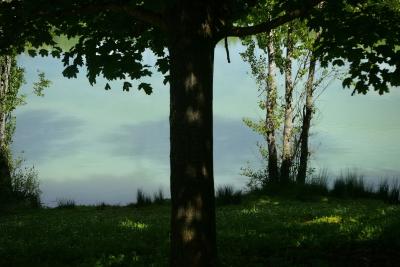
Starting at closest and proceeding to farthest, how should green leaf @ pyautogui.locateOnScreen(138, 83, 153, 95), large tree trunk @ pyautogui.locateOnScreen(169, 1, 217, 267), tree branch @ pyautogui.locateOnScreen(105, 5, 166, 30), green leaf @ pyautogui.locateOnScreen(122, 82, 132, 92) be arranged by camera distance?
1. large tree trunk @ pyautogui.locateOnScreen(169, 1, 217, 267)
2. tree branch @ pyautogui.locateOnScreen(105, 5, 166, 30)
3. green leaf @ pyautogui.locateOnScreen(138, 83, 153, 95)
4. green leaf @ pyautogui.locateOnScreen(122, 82, 132, 92)

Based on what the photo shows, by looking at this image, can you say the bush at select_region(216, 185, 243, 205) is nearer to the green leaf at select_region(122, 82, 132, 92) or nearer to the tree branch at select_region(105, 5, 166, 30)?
the green leaf at select_region(122, 82, 132, 92)

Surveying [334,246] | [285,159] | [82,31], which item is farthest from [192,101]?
[285,159]

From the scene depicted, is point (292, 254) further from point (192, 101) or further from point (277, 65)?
point (277, 65)

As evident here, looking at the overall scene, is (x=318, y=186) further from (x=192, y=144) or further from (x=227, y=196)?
(x=192, y=144)

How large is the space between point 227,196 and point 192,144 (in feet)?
53.7

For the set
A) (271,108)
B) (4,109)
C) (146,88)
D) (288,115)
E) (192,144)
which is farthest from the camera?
(4,109)

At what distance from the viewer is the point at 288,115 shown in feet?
94.3

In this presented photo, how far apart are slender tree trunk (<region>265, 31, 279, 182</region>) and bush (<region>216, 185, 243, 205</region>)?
4.87 metres

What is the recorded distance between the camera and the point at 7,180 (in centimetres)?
2700

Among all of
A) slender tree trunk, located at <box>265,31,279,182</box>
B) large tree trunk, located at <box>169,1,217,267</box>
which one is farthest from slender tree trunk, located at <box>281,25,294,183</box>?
large tree trunk, located at <box>169,1,217,267</box>

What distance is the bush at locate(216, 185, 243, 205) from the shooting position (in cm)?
2364

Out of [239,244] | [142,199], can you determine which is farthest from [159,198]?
[239,244]

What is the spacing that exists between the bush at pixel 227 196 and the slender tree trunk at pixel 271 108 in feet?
16.0

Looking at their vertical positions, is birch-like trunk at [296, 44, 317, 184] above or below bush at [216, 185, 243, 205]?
above
